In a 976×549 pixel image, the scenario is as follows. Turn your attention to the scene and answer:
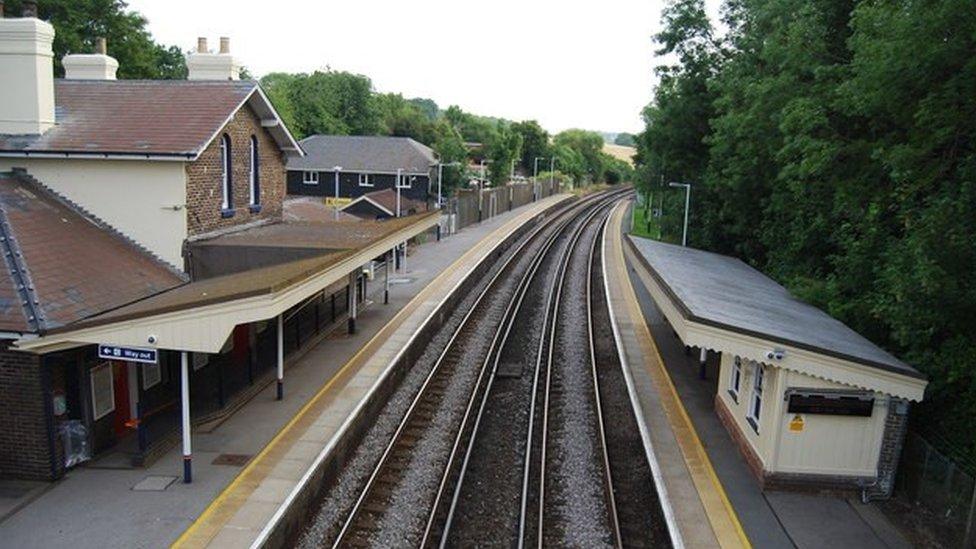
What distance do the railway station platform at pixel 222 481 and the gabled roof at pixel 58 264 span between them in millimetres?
2580

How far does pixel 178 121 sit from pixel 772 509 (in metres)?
14.3

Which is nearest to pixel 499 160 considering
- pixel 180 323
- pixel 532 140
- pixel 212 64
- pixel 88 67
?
pixel 532 140

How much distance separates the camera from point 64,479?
39.1 ft

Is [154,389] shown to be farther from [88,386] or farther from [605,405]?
[605,405]

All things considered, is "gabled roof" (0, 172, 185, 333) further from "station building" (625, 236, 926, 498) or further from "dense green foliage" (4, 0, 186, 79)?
"dense green foliage" (4, 0, 186, 79)

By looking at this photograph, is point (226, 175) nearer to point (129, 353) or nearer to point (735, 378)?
point (129, 353)

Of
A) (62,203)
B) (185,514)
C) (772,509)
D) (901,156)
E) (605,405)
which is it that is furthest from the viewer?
(605,405)

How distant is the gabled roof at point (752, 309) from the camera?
40.4ft

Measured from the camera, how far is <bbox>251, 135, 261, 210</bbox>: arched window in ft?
67.0

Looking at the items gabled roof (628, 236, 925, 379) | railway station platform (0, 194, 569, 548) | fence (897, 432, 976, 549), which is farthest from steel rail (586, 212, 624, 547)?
railway station platform (0, 194, 569, 548)

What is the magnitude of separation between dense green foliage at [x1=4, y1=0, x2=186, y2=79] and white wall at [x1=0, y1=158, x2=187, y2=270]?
26824 millimetres

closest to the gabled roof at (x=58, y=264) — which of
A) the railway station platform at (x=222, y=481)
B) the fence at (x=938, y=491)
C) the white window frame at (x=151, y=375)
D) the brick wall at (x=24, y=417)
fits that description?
the brick wall at (x=24, y=417)

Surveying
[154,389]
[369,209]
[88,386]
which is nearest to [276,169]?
[154,389]

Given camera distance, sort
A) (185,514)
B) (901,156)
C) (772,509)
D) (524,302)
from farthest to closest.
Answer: (524,302)
(901,156)
(772,509)
(185,514)
